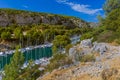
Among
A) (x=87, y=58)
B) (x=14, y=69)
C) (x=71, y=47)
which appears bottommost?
(x=14, y=69)

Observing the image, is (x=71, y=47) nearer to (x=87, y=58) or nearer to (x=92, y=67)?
(x=87, y=58)

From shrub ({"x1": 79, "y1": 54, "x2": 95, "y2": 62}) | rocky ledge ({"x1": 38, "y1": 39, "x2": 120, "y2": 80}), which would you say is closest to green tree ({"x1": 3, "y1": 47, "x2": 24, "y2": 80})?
rocky ledge ({"x1": 38, "y1": 39, "x2": 120, "y2": 80})

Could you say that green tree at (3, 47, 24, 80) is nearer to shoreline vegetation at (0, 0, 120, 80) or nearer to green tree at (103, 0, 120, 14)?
shoreline vegetation at (0, 0, 120, 80)

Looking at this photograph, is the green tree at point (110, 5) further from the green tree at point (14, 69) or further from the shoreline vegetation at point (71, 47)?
the green tree at point (14, 69)

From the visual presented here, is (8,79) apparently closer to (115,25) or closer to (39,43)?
(115,25)

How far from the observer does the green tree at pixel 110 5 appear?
2940 inches

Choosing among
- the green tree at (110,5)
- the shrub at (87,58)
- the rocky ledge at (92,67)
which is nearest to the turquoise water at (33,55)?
the green tree at (110,5)

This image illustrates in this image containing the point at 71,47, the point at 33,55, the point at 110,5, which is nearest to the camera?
the point at 71,47

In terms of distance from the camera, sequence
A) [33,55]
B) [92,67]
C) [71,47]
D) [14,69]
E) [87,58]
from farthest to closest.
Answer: [33,55], [71,47], [87,58], [92,67], [14,69]

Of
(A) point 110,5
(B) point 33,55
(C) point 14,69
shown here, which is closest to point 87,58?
(C) point 14,69

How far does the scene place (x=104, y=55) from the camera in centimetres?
4578

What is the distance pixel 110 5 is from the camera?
250ft

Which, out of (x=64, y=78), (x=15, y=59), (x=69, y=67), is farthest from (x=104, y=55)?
Answer: (x=15, y=59)

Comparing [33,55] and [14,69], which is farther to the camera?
[33,55]
